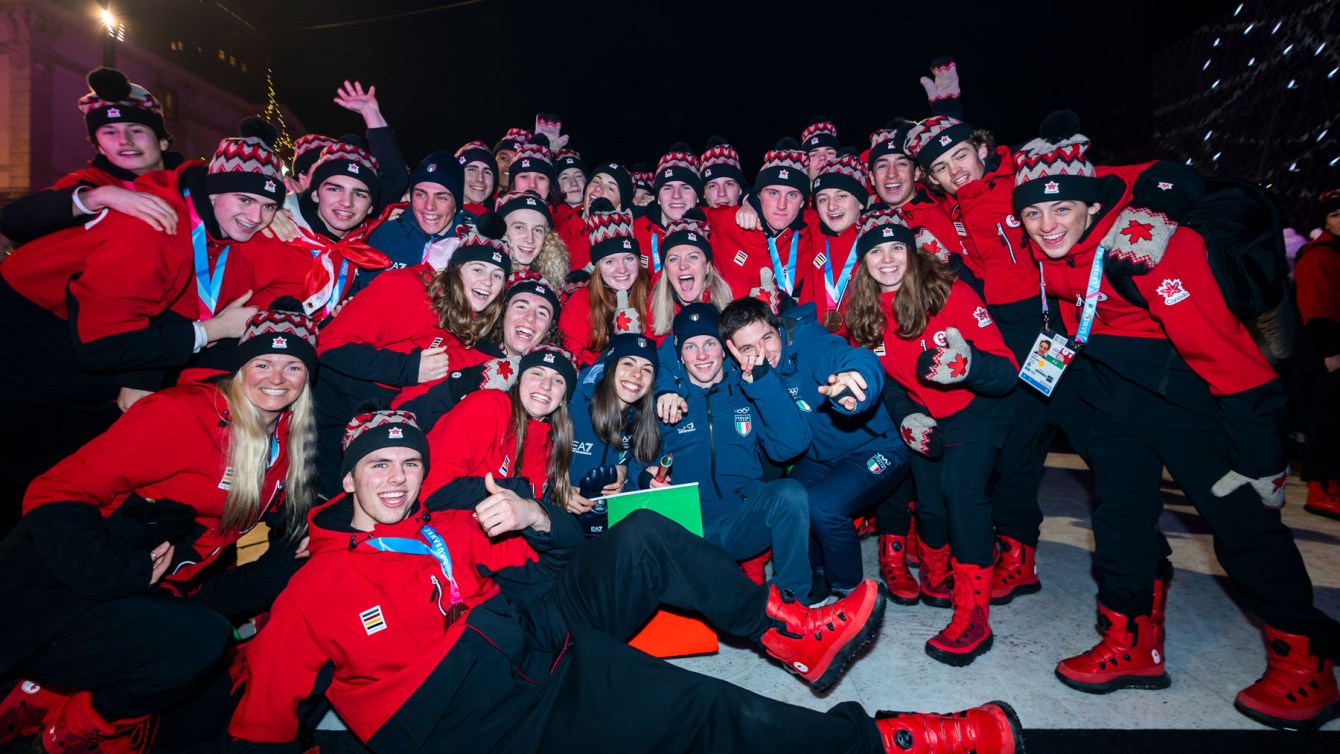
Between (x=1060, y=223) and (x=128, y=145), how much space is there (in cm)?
527

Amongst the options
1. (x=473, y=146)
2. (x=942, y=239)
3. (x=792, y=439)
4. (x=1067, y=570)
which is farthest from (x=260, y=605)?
(x=1067, y=570)

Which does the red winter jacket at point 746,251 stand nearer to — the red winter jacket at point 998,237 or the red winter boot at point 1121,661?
the red winter jacket at point 998,237

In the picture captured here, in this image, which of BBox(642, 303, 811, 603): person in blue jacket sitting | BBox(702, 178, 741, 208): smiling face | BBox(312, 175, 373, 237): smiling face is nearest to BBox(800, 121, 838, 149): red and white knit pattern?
BBox(702, 178, 741, 208): smiling face

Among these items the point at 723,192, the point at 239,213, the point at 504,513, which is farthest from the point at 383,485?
the point at 723,192

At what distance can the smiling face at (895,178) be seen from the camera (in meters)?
4.70

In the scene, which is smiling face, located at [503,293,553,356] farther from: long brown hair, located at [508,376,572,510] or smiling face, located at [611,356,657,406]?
smiling face, located at [611,356,657,406]

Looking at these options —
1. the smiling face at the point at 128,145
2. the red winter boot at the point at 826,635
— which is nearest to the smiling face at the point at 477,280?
the smiling face at the point at 128,145

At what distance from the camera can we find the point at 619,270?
14.8 feet

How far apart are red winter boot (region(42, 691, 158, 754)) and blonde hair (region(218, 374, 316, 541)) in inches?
30.6

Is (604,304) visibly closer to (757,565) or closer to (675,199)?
(675,199)

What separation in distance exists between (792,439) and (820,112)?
16.9m

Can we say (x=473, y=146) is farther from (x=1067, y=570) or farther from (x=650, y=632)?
(x=1067, y=570)

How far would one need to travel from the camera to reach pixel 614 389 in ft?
11.8

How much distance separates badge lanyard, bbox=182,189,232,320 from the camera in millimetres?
3285
